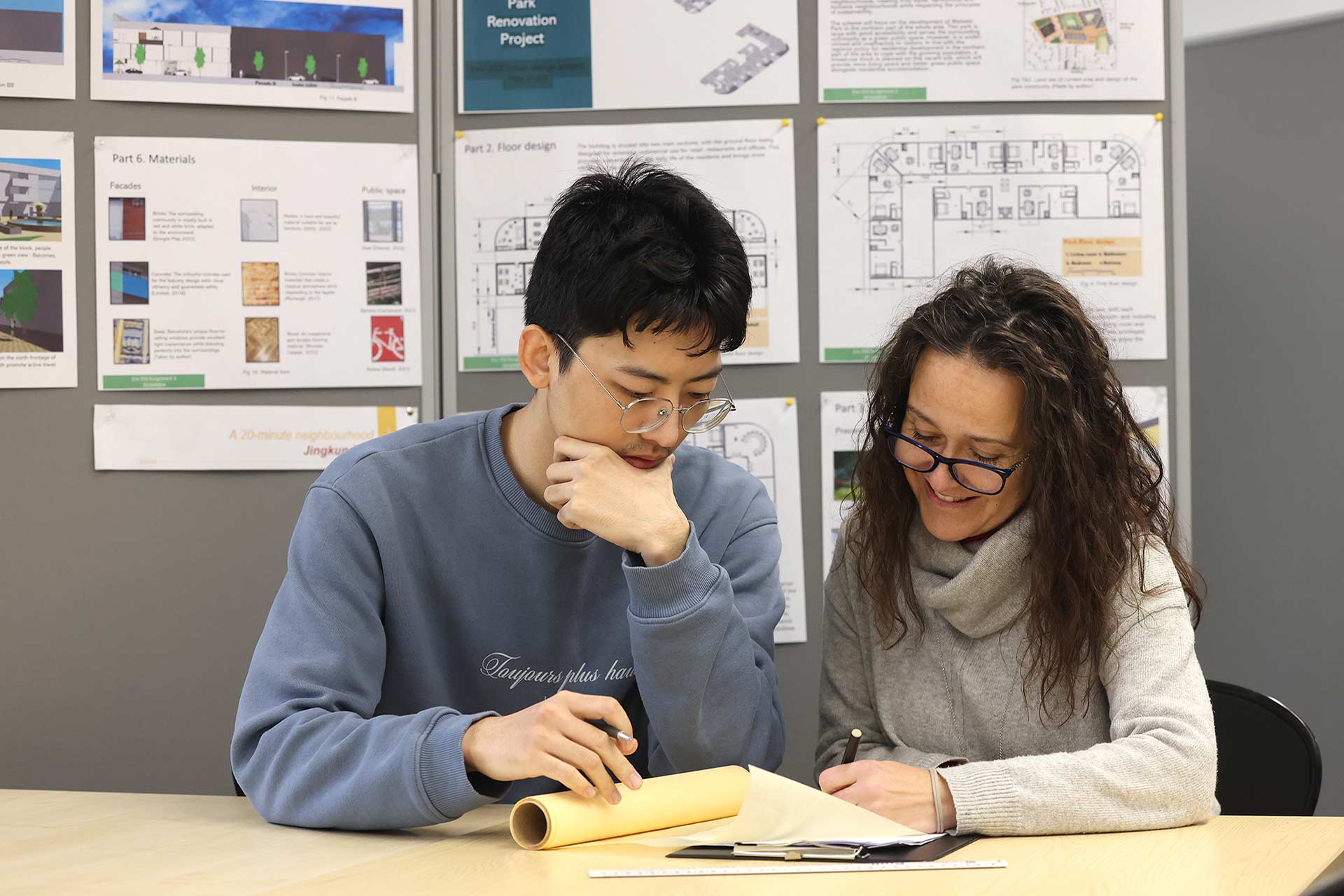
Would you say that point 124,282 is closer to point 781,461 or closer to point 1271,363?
point 781,461

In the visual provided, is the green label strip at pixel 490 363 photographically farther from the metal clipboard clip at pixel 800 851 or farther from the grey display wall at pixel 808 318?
the metal clipboard clip at pixel 800 851

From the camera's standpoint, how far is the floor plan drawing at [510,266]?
2230 millimetres

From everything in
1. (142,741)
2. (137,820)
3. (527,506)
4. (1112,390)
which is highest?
(1112,390)

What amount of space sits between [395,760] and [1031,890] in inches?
24.0

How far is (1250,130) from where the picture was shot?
2629 millimetres

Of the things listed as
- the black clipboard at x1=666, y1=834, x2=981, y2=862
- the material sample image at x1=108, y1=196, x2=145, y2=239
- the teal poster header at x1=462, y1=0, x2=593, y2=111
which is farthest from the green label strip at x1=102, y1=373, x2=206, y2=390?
the black clipboard at x1=666, y1=834, x2=981, y2=862

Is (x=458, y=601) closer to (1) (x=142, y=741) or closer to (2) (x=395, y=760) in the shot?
(2) (x=395, y=760)

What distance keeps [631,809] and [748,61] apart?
1.56m

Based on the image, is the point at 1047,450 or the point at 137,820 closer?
the point at 137,820

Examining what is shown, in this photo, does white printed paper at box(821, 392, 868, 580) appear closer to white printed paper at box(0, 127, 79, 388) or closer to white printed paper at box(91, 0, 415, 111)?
white printed paper at box(91, 0, 415, 111)

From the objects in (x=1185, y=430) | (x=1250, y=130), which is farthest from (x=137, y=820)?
(x=1250, y=130)

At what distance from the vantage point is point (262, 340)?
2.17 metres

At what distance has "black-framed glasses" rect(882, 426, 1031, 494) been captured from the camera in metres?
1.43

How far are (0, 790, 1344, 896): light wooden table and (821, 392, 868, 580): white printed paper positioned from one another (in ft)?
3.48
